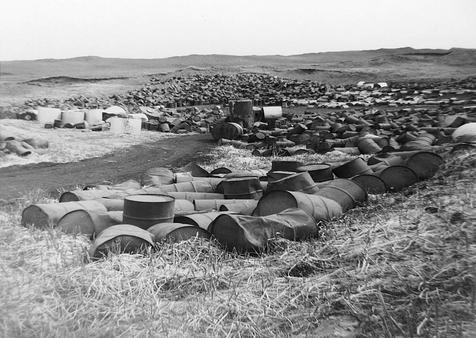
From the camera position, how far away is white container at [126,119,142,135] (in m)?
16.3

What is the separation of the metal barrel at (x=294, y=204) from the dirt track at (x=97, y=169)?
15.2 feet

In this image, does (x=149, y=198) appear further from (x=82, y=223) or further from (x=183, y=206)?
(x=183, y=206)

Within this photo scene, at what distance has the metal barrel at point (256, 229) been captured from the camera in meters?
4.67

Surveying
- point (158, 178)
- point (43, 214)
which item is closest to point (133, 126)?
point (158, 178)

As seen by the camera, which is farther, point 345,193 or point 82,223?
point 345,193

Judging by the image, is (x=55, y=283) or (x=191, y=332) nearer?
(x=191, y=332)

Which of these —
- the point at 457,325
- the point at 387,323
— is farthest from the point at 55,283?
the point at 457,325

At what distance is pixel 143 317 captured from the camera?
3318 mm

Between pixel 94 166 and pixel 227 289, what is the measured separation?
805 cm

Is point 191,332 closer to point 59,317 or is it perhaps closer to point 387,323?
point 59,317

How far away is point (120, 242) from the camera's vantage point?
4.55 m

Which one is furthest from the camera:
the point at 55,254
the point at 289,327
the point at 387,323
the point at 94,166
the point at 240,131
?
the point at 240,131

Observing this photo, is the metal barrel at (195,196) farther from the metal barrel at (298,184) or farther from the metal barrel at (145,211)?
the metal barrel at (145,211)

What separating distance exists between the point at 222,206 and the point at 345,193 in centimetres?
149
